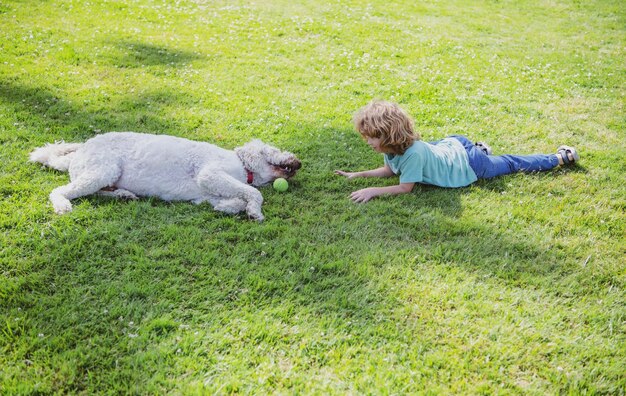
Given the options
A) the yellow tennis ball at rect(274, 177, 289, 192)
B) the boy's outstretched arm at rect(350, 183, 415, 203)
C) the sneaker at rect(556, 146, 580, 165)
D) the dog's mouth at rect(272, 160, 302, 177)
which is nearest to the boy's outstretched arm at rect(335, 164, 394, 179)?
the boy's outstretched arm at rect(350, 183, 415, 203)

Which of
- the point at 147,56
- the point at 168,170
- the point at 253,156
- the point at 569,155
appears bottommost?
the point at 168,170

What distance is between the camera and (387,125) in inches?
211

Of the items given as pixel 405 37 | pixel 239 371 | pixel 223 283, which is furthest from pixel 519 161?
pixel 405 37

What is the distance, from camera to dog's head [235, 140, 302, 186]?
5598mm

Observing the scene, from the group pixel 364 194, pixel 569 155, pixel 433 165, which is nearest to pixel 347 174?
pixel 364 194

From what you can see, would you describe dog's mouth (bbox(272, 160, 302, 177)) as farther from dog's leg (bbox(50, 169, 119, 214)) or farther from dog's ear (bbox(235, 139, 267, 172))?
dog's leg (bbox(50, 169, 119, 214))

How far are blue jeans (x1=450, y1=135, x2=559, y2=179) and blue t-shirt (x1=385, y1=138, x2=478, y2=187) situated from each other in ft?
0.40

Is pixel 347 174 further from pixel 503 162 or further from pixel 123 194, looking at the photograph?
pixel 123 194

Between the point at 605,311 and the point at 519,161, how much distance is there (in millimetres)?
2538

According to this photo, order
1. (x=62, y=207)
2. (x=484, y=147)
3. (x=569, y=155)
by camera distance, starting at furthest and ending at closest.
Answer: (x=484, y=147) → (x=569, y=155) → (x=62, y=207)

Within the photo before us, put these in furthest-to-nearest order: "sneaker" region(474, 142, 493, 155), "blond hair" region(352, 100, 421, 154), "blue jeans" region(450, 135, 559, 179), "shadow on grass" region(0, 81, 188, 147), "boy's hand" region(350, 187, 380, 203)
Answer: "shadow on grass" region(0, 81, 188, 147)
"sneaker" region(474, 142, 493, 155)
"blue jeans" region(450, 135, 559, 179)
"boy's hand" region(350, 187, 380, 203)
"blond hair" region(352, 100, 421, 154)

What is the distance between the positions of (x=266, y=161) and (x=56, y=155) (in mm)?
2563

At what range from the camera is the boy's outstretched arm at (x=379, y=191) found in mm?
5586

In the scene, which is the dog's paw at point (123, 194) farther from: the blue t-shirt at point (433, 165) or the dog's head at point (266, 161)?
the blue t-shirt at point (433, 165)
